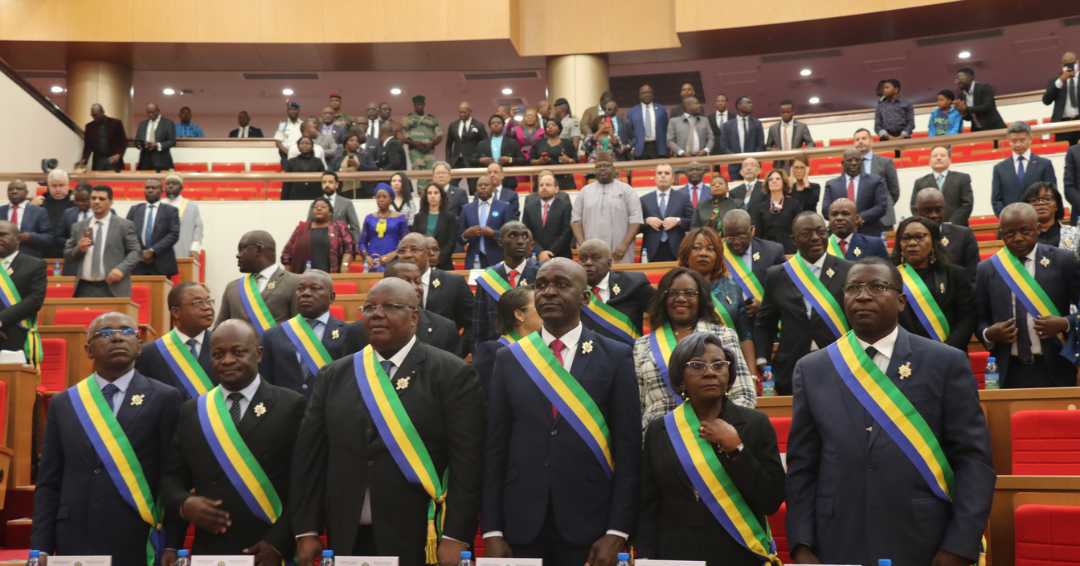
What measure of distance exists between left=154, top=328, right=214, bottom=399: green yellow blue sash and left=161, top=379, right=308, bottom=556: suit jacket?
26.5 inches

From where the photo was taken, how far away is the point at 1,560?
3.77 metres

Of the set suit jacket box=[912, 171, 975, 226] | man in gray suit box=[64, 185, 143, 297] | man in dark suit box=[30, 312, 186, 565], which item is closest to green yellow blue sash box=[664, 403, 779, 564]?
man in dark suit box=[30, 312, 186, 565]

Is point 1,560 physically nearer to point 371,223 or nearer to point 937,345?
point 937,345

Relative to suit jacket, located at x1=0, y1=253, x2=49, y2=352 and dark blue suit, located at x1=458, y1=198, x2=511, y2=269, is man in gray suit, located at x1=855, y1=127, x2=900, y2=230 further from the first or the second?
suit jacket, located at x1=0, y1=253, x2=49, y2=352

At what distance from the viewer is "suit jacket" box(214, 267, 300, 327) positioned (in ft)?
17.5

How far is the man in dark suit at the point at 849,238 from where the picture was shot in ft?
19.1

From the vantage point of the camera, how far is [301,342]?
4.57 m

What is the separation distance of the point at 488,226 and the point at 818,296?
3862 mm

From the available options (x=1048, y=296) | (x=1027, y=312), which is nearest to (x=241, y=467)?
(x=1027, y=312)

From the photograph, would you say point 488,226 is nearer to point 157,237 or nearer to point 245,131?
point 157,237

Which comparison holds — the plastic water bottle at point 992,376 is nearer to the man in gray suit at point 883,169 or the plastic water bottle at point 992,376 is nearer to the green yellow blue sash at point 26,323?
the man in gray suit at point 883,169

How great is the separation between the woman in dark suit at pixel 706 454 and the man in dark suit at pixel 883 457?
0.10 metres

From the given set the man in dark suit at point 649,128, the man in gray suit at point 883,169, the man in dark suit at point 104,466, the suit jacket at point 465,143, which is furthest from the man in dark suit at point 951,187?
the man in dark suit at point 104,466

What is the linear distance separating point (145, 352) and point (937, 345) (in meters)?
3.15
